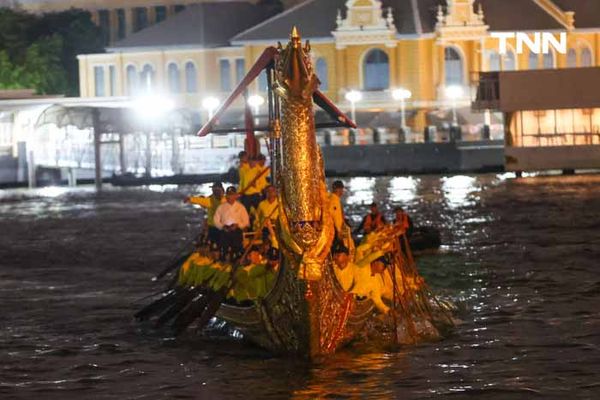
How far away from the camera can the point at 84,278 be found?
3759 cm

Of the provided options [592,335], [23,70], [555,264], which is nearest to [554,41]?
[23,70]

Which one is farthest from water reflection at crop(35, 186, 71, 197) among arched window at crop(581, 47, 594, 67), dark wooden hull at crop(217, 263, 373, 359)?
dark wooden hull at crop(217, 263, 373, 359)

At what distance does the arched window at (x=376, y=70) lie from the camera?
90438 mm

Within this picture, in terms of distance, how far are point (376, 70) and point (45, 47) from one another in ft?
79.9

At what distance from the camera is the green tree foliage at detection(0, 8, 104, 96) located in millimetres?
103125

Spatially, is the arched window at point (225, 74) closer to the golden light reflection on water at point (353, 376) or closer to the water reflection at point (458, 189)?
the water reflection at point (458, 189)

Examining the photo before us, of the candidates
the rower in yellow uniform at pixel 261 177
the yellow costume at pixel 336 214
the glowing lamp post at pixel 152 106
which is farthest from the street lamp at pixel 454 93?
the yellow costume at pixel 336 214

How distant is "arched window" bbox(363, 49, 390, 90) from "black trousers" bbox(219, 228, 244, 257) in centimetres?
6315

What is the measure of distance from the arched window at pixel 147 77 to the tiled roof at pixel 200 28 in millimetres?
1267

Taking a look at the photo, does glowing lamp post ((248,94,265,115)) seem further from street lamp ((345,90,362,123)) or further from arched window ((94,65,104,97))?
arched window ((94,65,104,97))

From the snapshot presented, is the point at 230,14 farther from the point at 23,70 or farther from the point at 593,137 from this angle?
the point at 593,137

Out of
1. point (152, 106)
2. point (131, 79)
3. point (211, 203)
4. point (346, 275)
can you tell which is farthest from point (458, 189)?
point (346, 275)

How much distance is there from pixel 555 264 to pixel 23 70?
6950 centimetres

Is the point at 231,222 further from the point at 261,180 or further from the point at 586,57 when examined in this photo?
the point at 586,57
